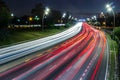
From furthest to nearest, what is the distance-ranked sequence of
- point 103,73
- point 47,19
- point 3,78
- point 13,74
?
point 47,19 < point 103,73 < point 13,74 < point 3,78

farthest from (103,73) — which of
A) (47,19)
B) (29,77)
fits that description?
(47,19)

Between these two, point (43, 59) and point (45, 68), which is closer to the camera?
point (45, 68)

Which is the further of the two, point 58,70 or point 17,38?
point 17,38

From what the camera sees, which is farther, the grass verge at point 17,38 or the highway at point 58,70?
the grass verge at point 17,38

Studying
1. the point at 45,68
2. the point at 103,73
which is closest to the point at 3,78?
the point at 45,68

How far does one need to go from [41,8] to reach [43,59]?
88.4 meters

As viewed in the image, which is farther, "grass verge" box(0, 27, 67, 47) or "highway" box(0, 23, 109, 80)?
"grass verge" box(0, 27, 67, 47)

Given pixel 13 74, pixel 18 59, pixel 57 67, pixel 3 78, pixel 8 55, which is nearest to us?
pixel 3 78

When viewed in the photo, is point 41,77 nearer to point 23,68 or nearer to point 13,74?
point 13,74

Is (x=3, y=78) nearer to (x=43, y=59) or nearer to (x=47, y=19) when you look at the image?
(x=43, y=59)

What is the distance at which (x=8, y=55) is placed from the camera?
39281 mm

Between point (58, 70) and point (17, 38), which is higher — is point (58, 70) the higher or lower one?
the lower one

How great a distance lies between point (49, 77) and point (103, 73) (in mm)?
6374

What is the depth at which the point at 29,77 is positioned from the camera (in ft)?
85.7
